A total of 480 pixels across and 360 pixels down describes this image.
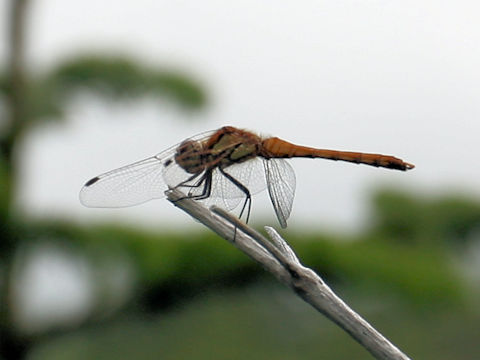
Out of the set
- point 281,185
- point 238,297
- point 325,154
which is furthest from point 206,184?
point 238,297

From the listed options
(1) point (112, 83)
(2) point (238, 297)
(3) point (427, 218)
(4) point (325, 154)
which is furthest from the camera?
(3) point (427, 218)

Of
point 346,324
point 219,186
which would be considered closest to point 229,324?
point 219,186

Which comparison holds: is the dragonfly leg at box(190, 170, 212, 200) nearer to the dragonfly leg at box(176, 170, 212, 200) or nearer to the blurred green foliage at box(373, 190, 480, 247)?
the dragonfly leg at box(176, 170, 212, 200)

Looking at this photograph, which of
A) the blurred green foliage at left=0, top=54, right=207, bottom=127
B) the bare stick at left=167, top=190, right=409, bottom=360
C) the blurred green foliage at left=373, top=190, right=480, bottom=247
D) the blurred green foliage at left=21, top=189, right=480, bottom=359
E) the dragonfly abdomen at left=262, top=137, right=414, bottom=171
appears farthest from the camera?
the blurred green foliage at left=373, top=190, right=480, bottom=247

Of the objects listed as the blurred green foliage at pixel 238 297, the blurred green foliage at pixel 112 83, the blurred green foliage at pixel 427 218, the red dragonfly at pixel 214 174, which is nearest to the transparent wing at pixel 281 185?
the red dragonfly at pixel 214 174

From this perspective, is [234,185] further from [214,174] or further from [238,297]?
[238,297]

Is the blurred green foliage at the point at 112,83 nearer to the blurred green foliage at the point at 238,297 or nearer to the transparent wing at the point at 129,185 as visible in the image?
the blurred green foliage at the point at 238,297

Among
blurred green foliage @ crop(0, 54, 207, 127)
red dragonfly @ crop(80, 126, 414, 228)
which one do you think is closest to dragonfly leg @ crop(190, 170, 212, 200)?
red dragonfly @ crop(80, 126, 414, 228)

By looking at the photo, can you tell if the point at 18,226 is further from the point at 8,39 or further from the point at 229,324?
the point at 229,324

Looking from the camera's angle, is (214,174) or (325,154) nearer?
(214,174)
